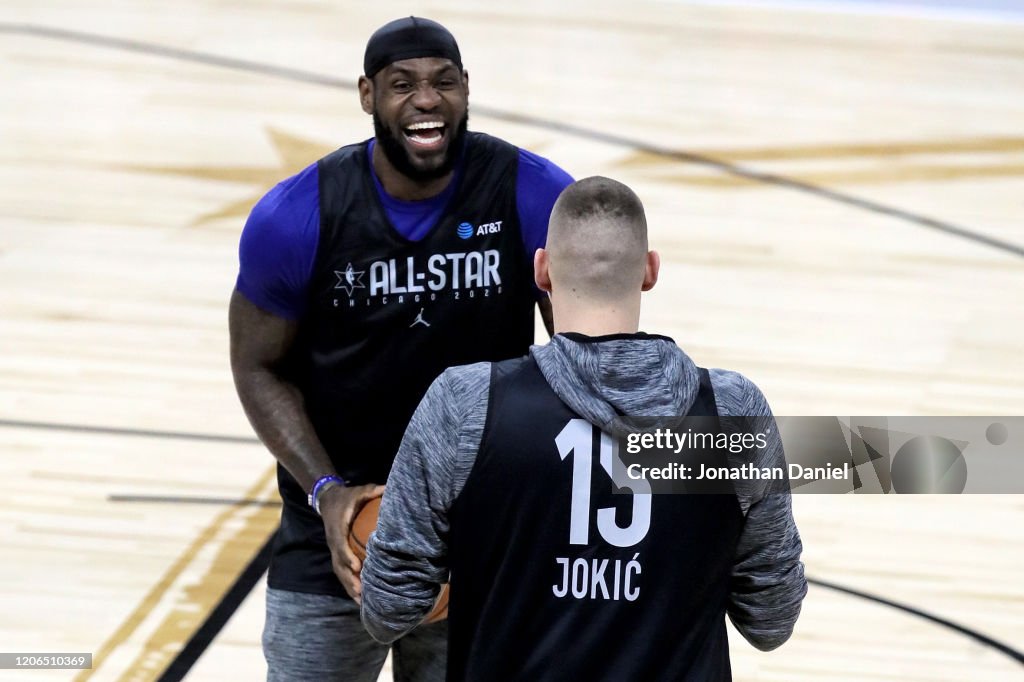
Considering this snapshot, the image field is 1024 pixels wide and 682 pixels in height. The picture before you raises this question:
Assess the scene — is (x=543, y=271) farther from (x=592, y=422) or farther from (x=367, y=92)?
(x=367, y=92)

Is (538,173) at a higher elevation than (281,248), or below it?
higher

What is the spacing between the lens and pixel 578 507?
223cm

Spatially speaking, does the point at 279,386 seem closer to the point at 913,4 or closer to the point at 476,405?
the point at 476,405

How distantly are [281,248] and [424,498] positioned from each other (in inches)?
38.0

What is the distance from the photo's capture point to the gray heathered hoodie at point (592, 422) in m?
2.22

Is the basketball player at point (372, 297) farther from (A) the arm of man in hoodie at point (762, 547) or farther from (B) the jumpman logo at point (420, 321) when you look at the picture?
(A) the arm of man in hoodie at point (762, 547)

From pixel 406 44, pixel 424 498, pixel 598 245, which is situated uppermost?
pixel 406 44

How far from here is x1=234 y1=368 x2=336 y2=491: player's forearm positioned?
3.17m

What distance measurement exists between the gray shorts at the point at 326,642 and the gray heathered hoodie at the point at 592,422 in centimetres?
81

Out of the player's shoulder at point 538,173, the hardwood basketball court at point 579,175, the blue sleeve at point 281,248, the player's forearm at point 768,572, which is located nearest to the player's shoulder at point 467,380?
the player's forearm at point 768,572

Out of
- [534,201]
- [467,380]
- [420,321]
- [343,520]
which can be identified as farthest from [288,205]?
[467,380]

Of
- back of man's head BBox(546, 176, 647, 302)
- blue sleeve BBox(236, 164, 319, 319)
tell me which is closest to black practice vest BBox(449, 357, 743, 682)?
back of man's head BBox(546, 176, 647, 302)

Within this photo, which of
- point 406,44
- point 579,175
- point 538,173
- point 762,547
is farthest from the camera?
point 579,175

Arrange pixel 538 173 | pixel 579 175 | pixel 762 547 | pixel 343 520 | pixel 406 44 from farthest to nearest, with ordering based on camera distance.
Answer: pixel 579 175, pixel 538 173, pixel 406 44, pixel 343 520, pixel 762 547
